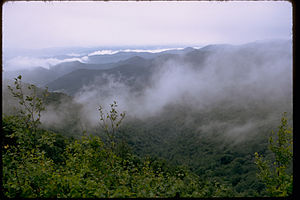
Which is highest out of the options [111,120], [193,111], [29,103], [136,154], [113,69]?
[113,69]

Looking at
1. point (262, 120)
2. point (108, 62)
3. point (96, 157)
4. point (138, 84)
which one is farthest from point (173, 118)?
point (96, 157)

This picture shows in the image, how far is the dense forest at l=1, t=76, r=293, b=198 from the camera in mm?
3217

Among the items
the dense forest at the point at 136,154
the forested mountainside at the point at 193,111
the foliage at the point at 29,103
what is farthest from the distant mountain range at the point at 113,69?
the foliage at the point at 29,103

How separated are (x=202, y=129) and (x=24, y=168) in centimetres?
12054

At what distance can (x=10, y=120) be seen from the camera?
4.16 meters

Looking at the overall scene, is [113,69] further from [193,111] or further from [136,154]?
[136,154]

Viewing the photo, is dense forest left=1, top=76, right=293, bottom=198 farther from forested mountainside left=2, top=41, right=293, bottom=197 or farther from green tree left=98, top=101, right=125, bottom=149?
forested mountainside left=2, top=41, right=293, bottom=197

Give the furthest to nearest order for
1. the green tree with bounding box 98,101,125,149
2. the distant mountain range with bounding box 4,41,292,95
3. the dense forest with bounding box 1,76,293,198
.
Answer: the distant mountain range with bounding box 4,41,292,95, the green tree with bounding box 98,101,125,149, the dense forest with bounding box 1,76,293,198

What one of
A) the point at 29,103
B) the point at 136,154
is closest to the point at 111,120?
the point at 29,103

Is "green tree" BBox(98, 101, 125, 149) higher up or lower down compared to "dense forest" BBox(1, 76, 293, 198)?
higher up

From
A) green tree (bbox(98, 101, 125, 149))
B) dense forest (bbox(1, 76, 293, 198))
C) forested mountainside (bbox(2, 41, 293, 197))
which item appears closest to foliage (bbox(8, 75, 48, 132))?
dense forest (bbox(1, 76, 293, 198))

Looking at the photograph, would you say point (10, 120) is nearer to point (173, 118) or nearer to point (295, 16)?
point (295, 16)

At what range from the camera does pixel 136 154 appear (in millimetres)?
60219

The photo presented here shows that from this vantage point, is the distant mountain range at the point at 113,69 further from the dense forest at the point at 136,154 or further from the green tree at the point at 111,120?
the green tree at the point at 111,120
